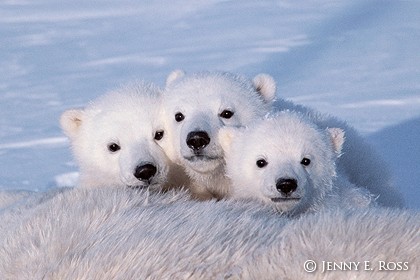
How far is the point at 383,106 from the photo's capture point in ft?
21.3

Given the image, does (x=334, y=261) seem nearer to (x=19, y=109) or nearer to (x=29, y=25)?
(x=19, y=109)

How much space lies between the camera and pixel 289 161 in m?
3.32

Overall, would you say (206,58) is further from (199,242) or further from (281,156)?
(199,242)

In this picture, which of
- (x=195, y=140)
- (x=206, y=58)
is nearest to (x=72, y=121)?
(x=195, y=140)

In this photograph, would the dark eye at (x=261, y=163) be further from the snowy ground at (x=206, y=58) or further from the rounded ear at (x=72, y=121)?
the snowy ground at (x=206, y=58)

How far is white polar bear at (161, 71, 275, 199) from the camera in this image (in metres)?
3.52

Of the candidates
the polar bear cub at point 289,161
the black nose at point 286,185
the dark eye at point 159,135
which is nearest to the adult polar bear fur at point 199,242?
the black nose at point 286,185

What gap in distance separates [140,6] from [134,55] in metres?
2.88

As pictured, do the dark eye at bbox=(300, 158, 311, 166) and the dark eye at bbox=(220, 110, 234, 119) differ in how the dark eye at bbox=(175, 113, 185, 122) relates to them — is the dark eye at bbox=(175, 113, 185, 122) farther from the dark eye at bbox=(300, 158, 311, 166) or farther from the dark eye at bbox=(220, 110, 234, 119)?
the dark eye at bbox=(300, 158, 311, 166)

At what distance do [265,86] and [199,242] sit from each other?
1.91 meters

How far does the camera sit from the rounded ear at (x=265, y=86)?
3959 millimetres

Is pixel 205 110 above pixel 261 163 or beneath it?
above

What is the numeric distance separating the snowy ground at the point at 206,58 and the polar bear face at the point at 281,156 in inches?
53.8

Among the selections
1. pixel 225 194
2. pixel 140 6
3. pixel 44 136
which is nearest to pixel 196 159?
pixel 225 194
